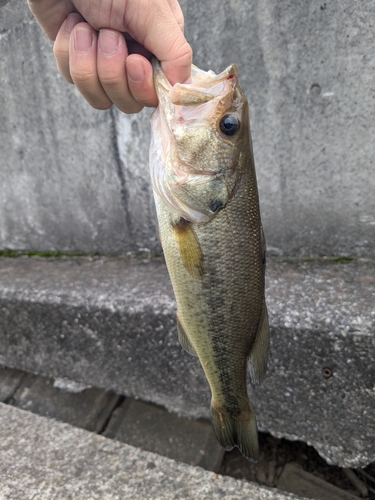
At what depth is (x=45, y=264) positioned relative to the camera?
10.9 feet

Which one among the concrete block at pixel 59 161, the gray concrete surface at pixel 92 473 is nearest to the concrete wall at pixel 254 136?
the concrete block at pixel 59 161

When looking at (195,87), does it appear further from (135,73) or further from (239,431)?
(239,431)

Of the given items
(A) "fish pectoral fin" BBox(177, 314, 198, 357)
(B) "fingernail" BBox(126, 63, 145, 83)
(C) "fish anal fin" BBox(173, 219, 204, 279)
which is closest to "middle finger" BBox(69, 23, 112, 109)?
(B) "fingernail" BBox(126, 63, 145, 83)

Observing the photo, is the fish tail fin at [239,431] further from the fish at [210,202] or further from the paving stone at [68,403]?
the paving stone at [68,403]

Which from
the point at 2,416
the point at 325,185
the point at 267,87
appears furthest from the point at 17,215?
the point at 325,185

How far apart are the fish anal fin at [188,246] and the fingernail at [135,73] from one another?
1.76 ft

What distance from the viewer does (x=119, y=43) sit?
1428mm

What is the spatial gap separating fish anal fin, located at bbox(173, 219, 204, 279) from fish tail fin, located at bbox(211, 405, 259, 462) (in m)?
0.67

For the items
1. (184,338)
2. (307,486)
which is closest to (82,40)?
(184,338)

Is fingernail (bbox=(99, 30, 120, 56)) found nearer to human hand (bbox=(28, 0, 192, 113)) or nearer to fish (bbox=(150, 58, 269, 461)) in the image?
human hand (bbox=(28, 0, 192, 113))

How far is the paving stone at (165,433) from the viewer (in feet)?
8.29

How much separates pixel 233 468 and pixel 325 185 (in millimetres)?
1853

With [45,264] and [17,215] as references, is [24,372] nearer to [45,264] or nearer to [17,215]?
[45,264]

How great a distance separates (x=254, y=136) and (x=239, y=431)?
5.77 feet
